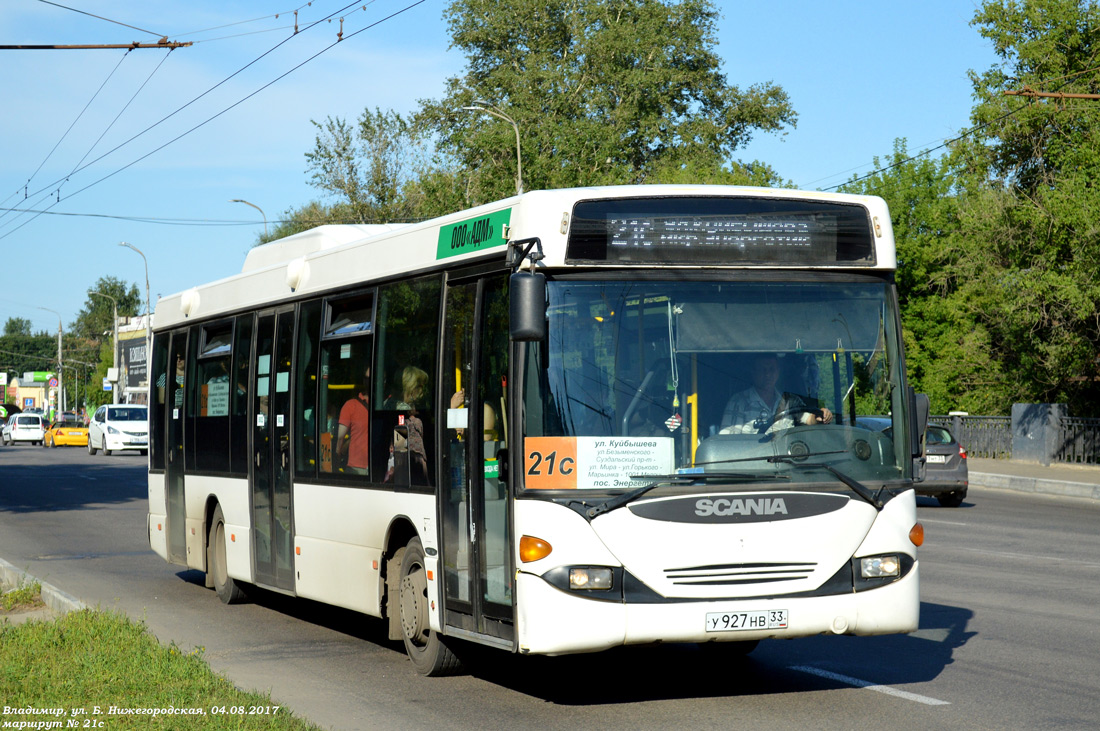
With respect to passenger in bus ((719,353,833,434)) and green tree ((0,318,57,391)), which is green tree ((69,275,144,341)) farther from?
passenger in bus ((719,353,833,434))

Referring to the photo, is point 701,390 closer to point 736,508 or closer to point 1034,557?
point 736,508

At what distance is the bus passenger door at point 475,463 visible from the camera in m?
7.41

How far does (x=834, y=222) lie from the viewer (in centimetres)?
768

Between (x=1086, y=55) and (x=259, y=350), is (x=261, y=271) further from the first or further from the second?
(x=1086, y=55)

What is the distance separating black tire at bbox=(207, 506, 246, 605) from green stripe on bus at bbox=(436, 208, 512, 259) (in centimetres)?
502

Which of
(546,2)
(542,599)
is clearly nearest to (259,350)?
(542,599)

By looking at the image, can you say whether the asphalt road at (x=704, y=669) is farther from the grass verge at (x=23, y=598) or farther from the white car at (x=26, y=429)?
the white car at (x=26, y=429)

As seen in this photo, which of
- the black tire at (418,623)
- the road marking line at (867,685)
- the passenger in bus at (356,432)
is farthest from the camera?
the passenger in bus at (356,432)

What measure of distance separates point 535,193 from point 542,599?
2165 mm

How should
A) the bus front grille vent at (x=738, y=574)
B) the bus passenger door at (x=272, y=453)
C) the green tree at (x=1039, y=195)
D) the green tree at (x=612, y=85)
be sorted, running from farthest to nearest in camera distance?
the green tree at (x=612, y=85)
the green tree at (x=1039, y=195)
the bus passenger door at (x=272, y=453)
the bus front grille vent at (x=738, y=574)

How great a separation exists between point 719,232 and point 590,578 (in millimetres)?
2059

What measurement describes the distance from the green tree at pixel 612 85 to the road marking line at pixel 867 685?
161 feet

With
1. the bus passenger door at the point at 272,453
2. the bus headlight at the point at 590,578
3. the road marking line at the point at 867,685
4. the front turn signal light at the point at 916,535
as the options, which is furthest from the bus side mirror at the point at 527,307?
the bus passenger door at the point at 272,453

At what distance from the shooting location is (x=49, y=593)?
431 inches
